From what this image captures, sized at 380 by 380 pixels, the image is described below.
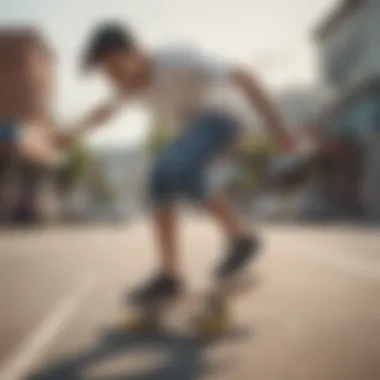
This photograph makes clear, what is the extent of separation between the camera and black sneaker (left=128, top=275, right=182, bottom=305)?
1.22m

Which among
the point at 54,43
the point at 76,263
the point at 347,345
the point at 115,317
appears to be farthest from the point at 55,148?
the point at 347,345

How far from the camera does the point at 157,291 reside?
1235mm

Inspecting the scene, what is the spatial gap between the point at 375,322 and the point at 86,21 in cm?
68

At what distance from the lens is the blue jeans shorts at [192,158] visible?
3.98ft

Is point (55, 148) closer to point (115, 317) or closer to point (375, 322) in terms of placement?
point (115, 317)

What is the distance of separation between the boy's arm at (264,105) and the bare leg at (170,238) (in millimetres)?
215

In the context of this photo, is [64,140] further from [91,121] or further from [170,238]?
[170,238]

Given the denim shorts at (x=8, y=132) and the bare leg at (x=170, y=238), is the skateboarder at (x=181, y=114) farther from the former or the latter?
the denim shorts at (x=8, y=132)

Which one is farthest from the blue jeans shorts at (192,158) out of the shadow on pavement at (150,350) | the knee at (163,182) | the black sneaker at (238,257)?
the shadow on pavement at (150,350)

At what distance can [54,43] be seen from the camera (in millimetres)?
1209

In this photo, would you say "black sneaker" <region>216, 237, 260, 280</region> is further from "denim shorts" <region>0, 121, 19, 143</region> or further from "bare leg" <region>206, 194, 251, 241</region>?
"denim shorts" <region>0, 121, 19, 143</region>

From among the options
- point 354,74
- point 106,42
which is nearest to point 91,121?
point 106,42

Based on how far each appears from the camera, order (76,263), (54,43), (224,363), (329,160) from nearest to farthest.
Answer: (224,363) < (54,43) < (329,160) < (76,263)

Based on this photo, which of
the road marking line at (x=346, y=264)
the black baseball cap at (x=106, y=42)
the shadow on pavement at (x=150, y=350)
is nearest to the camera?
the shadow on pavement at (x=150, y=350)
